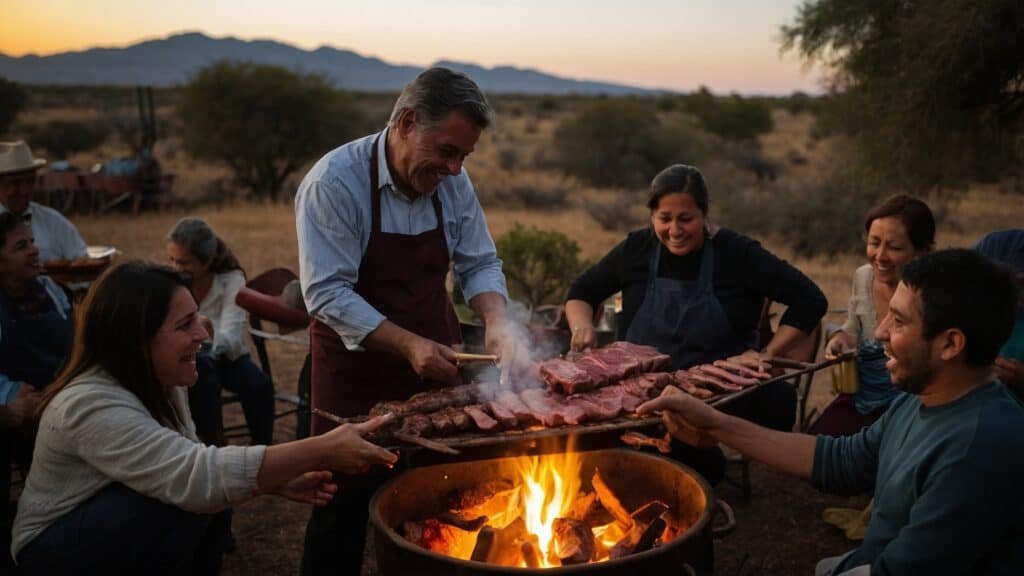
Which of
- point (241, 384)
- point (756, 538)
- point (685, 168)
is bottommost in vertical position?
point (756, 538)

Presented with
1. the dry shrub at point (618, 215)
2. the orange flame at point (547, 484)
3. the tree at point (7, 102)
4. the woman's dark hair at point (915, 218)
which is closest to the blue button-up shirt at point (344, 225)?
the orange flame at point (547, 484)

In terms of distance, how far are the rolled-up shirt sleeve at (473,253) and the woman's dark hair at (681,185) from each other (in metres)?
1.10

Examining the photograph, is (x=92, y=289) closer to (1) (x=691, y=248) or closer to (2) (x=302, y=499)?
(2) (x=302, y=499)

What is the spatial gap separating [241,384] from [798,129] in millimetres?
43991

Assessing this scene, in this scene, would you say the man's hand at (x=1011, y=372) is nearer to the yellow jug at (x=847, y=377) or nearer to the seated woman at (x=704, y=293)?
the yellow jug at (x=847, y=377)

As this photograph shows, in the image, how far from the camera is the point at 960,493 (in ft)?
8.24

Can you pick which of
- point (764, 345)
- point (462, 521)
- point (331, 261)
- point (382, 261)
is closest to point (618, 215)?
point (764, 345)

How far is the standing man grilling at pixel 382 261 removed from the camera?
3639 mm

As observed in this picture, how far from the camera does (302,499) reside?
10.6ft

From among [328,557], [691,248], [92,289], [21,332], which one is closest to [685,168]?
[691,248]

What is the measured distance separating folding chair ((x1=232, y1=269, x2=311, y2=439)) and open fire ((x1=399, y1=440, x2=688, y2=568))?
7.89 ft

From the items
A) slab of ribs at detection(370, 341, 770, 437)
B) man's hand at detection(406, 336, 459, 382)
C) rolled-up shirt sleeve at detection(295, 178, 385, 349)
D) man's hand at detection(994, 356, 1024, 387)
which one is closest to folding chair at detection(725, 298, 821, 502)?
slab of ribs at detection(370, 341, 770, 437)

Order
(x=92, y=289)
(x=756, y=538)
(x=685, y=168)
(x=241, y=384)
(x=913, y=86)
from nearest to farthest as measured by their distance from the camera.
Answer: (x=92, y=289), (x=685, y=168), (x=756, y=538), (x=241, y=384), (x=913, y=86)

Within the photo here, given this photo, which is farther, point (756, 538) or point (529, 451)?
point (756, 538)
